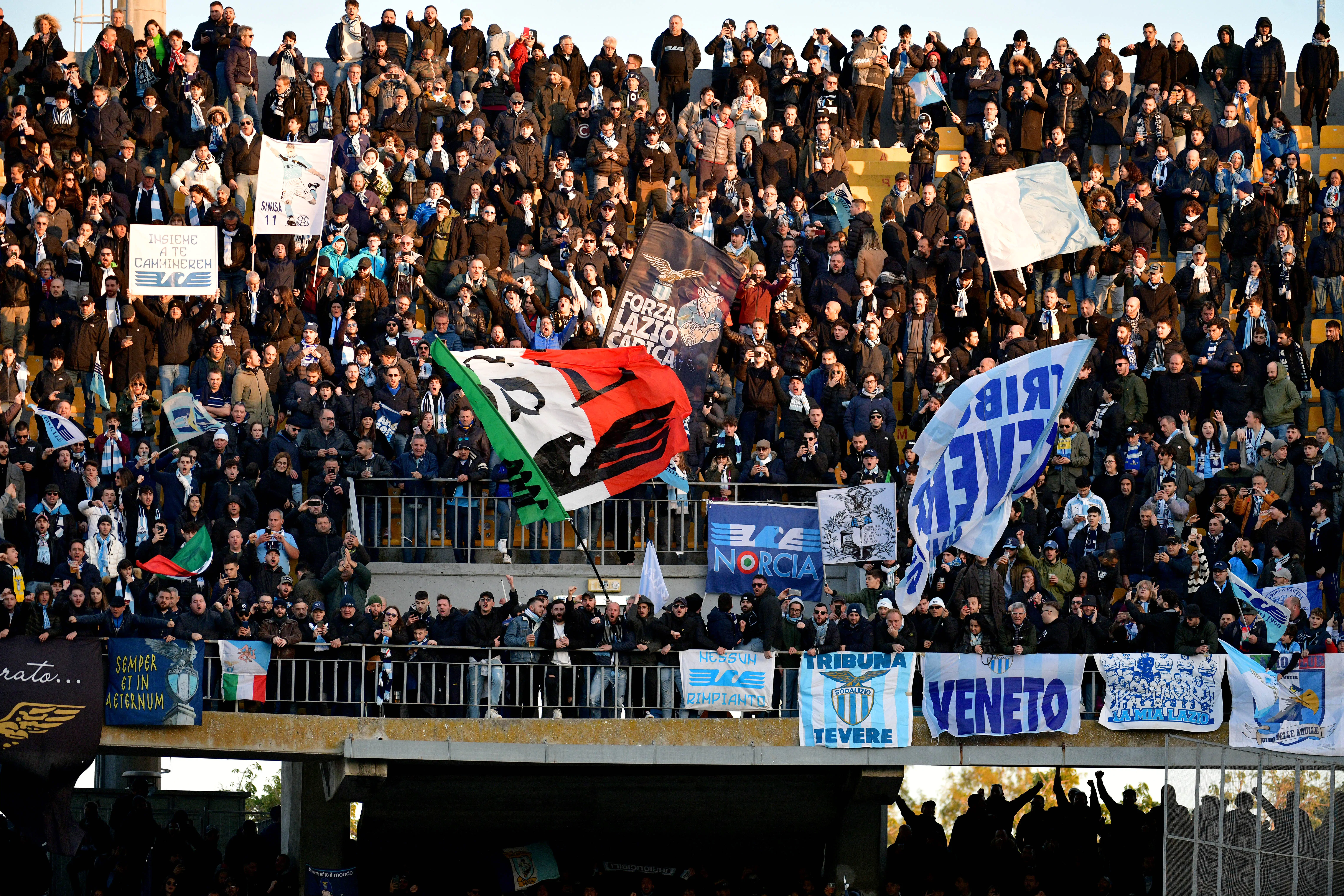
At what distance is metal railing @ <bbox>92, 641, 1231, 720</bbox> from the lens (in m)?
21.0

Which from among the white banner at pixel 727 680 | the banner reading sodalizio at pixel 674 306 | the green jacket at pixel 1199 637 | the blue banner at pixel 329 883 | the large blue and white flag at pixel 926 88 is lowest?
the blue banner at pixel 329 883

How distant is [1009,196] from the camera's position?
2712 cm

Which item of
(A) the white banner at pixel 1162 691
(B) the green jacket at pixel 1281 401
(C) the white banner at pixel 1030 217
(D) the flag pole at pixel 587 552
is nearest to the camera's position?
(A) the white banner at pixel 1162 691

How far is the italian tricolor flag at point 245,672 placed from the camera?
20734 mm

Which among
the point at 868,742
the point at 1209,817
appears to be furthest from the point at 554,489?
the point at 1209,817

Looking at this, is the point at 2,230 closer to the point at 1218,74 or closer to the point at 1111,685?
the point at 1111,685

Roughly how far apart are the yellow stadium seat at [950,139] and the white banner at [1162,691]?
1101cm

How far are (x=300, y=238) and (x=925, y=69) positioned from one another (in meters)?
8.78

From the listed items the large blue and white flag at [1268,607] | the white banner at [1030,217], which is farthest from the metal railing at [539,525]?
the white banner at [1030,217]

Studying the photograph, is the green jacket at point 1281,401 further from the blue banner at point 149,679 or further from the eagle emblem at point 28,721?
the eagle emblem at point 28,721

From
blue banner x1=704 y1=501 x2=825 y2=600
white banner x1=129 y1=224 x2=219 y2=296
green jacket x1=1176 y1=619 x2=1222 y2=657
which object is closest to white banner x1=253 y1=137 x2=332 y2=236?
white banner x1=129 y1=224 x2=219 y2=296

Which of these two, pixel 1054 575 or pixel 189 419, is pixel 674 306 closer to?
pixel 1054 575

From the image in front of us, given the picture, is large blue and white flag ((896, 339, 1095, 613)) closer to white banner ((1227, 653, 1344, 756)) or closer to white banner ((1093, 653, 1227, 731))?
white banner ((1093, 653, 1227, 731))

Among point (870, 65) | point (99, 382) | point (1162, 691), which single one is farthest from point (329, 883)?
point (870, 65)
